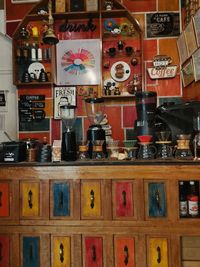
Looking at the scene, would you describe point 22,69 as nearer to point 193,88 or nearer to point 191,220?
point 193,88

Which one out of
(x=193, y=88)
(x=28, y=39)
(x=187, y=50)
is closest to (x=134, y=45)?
(x=187, y=50)

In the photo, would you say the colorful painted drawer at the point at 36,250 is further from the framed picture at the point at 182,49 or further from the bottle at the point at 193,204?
the framed picture at the point at 182,49

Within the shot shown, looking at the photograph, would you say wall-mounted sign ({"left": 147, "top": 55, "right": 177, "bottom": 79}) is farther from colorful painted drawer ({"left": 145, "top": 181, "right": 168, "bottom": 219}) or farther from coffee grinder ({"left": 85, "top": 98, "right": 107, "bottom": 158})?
colorful painted drawer ({"left": 145, "top": 181, "right": 168, "bottom": 219})

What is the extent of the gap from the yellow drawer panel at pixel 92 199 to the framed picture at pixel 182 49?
4.69 ft

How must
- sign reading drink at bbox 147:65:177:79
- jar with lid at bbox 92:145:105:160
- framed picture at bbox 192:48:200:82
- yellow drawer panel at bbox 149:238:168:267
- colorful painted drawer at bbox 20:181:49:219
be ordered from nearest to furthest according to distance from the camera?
yellow drawer panel at bbox 149:238:168:267 < colorful painted drawer at bbox 20:181:49:219 < jar with lid at bbox 92:145:105:160 < framed picture at bbox 192:48:200:82 < sign reading drink at bbox 147:65:177:79

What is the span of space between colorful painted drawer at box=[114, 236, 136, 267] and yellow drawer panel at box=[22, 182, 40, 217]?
0.59 m

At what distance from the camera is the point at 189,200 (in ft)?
6.66

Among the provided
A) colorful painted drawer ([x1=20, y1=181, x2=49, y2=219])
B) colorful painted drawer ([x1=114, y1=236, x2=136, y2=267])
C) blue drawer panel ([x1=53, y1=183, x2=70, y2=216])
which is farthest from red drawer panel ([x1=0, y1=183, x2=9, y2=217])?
colorful painted drawer ([x1=114, y1=236, x2=136, y2=267])

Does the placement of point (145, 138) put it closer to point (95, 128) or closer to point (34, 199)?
A: point (95, 128)

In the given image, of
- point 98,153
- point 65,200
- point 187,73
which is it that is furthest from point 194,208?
point 187,73

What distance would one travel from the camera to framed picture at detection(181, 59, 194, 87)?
8.46 ft

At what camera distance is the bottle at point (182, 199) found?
2.02 meters

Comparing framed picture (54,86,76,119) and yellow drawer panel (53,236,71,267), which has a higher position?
framed picture (54,86,76,119)

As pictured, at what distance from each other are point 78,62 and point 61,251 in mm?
1770
